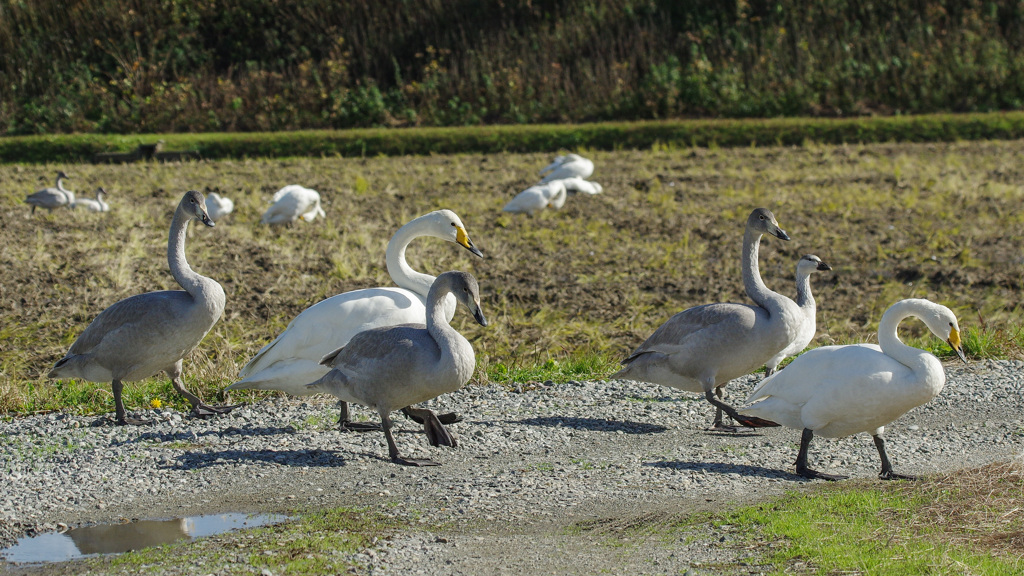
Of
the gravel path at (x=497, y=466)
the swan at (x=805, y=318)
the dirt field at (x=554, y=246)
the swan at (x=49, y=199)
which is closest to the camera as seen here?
the gravel path at (x=497, y=466)

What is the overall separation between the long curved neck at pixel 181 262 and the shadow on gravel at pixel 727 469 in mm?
2790

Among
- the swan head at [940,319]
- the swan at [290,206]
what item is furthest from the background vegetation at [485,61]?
the swan head at [940,319]

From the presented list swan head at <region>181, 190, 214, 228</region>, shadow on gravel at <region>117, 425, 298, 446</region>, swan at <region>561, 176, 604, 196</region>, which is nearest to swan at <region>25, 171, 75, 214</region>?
swan at <region>561, 176, 604, 196</region>

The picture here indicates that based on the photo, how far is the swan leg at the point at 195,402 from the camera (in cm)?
617

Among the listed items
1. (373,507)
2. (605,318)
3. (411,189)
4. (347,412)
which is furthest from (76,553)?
(411,189)

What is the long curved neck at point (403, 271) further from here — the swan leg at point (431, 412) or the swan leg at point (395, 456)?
the swan leg at point (395, 456)

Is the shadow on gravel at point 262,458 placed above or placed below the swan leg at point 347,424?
above

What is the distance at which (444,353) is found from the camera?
5152 millimetres

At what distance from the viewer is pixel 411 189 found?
1459 centimetres

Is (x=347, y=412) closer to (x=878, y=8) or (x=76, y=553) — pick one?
(x=76, y=553)

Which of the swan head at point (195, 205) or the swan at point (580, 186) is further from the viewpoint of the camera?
the swan at point (580, 186)

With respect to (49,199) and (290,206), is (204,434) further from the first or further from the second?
(49,199)

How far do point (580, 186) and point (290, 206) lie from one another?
4025 mm

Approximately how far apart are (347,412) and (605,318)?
2.94 m
